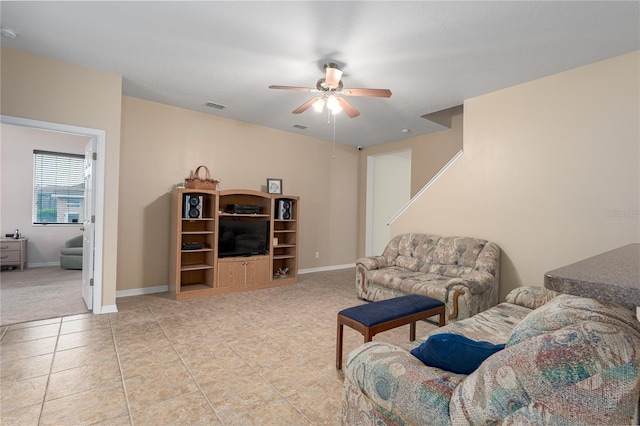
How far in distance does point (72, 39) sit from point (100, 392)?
2962 mm

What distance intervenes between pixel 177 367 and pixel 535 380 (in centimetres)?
240

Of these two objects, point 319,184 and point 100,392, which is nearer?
point 100,392

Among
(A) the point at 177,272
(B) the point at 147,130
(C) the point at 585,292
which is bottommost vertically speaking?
(A) the point at 177,272

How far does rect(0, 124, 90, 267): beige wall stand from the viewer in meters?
5.88

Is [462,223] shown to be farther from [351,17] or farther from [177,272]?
[177,272]

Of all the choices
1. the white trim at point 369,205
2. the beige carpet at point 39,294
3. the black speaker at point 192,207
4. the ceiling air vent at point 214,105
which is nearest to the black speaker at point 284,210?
the black speaker at point 192,207

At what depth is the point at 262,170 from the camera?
5.55 meters

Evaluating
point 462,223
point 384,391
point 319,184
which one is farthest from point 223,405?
point 319,184

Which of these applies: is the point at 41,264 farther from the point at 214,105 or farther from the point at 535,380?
the point at 535,380

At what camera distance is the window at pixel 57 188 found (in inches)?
245

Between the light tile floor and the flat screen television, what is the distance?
1.03m

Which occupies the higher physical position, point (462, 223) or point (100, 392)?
point (462, 223)

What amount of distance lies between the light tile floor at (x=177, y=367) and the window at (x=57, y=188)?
4153 mm

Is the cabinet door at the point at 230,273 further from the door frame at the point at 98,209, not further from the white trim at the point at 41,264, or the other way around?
the white trim at the point at 41,264
